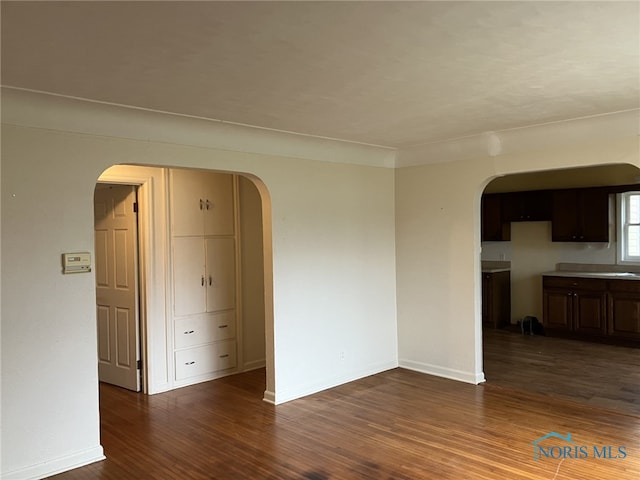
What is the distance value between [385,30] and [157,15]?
0.98m

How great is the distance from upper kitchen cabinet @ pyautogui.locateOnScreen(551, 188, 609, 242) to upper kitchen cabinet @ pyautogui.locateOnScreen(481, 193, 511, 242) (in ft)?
2.58

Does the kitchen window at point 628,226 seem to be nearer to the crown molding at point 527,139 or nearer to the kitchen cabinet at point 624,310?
the kitchen cabinet at point 624,310

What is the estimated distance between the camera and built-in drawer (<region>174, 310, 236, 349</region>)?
5.30 m

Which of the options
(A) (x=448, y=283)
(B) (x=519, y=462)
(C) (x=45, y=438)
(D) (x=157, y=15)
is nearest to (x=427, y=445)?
(B) (x=519, y=462)

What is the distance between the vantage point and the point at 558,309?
7305mm

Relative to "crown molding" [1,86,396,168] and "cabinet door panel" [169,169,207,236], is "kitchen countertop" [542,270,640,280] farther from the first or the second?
"cabinet door panel" [169,169,207,236]

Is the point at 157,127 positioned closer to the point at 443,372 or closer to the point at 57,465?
the point at 57,465

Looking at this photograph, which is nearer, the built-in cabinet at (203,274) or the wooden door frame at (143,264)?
the wooden door frame at (143,264)

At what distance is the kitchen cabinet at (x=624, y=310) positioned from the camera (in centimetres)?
657

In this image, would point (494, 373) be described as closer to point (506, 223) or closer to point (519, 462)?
point (519, 462)

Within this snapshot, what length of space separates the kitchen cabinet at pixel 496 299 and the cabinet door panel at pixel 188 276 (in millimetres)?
4488

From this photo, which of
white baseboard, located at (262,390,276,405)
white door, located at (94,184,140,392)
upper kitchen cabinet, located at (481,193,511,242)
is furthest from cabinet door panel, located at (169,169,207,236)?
upper kitchen cabinet, located at (481,193,511,242)
